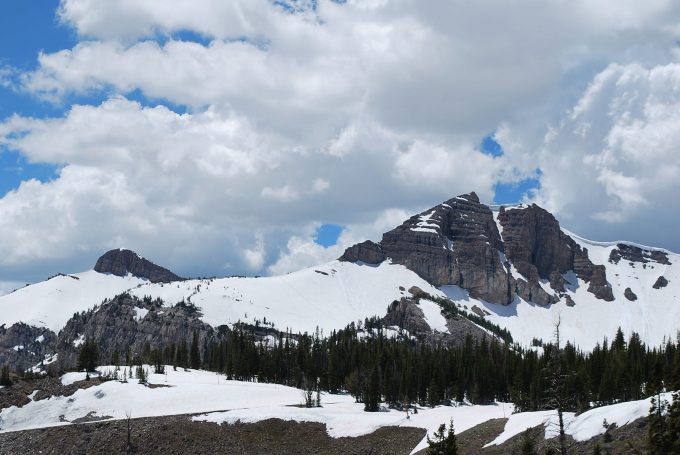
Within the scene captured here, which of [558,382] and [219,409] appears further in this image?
[219,409]

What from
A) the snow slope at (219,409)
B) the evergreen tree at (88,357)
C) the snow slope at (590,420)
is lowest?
the snow slope at (219,409)

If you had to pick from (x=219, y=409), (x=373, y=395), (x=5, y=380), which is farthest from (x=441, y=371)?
(x=5, y=380)

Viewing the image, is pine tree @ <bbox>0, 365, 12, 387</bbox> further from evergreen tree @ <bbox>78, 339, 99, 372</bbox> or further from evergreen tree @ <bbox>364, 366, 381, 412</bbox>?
evergreen tree @ <bbox>364, 366, 381, 412</bbox>

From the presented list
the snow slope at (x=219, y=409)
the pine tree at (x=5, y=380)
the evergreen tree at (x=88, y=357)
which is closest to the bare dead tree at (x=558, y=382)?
the snow slope at (x=219, y=409)

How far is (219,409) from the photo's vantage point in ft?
394

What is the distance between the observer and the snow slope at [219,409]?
108250 mm

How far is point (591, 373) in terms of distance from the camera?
14125cm

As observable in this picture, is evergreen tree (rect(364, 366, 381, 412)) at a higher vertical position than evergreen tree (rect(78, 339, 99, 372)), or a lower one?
lower

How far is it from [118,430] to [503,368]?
93.2 m

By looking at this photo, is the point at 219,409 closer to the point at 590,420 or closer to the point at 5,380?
the point at 5,380

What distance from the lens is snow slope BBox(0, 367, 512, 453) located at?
4262 inches

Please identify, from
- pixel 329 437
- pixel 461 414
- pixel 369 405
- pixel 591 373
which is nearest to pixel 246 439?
pixel 329 437

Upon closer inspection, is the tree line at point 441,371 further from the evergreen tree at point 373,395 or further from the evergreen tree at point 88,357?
the evergreen tree at point 88,357

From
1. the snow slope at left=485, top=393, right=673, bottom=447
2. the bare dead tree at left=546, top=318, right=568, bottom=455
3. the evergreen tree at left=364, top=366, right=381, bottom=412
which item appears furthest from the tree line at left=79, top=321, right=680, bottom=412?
the bare dead tree at left=546, top=318, right=568, bottom=455
